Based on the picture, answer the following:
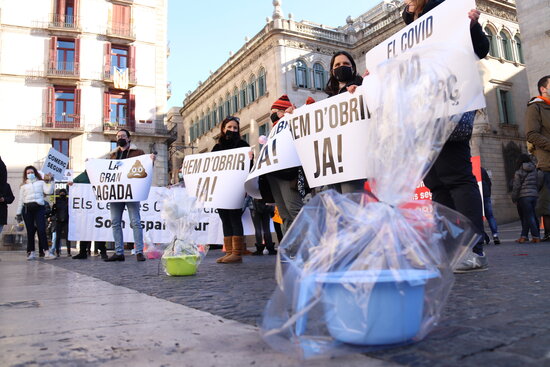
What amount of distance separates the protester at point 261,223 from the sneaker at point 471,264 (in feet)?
15.3

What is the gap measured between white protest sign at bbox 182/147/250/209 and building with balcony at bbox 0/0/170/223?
2087 centimetres

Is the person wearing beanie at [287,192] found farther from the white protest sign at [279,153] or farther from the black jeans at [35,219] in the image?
the black jeans at [35,219]

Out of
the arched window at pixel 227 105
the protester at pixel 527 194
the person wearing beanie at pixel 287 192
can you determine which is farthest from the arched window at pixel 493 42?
the person wearing beanie at pixel 287 192

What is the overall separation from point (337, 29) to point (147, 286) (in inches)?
1145

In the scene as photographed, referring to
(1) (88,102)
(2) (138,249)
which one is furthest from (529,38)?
(1) (88,102)

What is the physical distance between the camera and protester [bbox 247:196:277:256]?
24.8ft

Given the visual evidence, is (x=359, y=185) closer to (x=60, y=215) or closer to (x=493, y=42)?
(x=60, y=215)

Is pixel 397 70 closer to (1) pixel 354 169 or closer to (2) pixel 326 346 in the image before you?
(2) pixel 326 346

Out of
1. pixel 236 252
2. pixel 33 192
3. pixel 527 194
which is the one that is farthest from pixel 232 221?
pixel 527 194

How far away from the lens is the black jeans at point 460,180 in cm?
300

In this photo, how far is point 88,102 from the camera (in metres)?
24.9

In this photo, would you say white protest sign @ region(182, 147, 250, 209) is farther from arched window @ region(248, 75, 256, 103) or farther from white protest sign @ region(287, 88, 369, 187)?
arched window @ region(248, 75, 256, 103)

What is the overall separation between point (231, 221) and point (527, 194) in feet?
16.6

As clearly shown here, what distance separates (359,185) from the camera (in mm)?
3492
